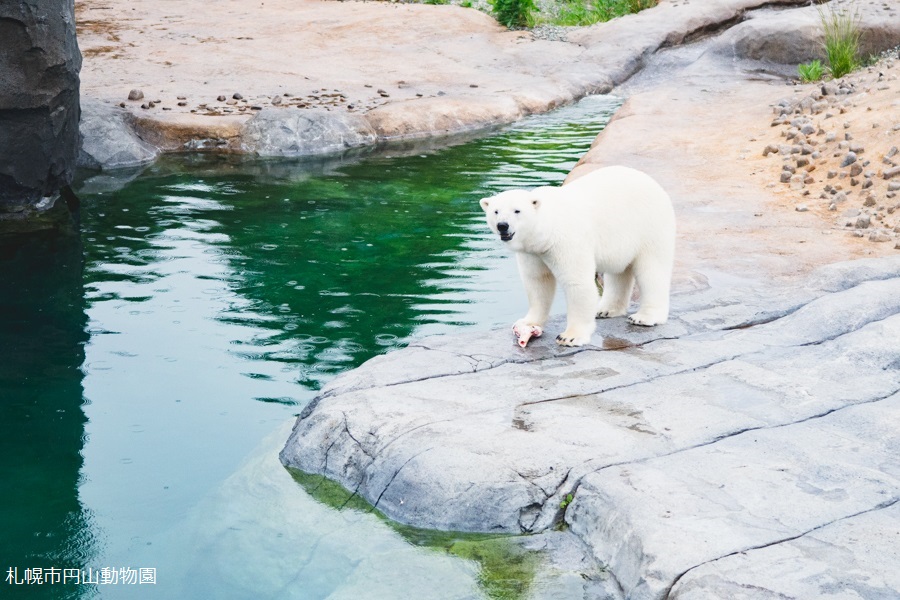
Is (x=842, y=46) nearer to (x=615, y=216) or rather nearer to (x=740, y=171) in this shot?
(x=740, y=171)

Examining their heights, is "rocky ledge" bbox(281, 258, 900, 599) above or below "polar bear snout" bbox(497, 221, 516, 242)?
below

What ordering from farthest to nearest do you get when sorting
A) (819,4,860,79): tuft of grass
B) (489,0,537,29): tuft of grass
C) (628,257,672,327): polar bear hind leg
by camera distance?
(489,0,537,29): tuft of grass → (819,4,860,79): tuft of grass → (628,257,672,327): polar bear hind leg

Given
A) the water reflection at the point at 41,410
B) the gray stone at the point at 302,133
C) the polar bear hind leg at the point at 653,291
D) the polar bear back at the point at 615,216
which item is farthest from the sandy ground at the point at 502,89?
the water reflection at the point at 41,410

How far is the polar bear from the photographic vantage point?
5.16 meters

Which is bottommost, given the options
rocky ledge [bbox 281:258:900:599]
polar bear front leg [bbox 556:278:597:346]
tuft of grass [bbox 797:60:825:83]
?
rocky ledge [bbox 281:258:900:599]

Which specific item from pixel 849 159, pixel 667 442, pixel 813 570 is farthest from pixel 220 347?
pixel 849 159

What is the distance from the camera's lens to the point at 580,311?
18.0ft

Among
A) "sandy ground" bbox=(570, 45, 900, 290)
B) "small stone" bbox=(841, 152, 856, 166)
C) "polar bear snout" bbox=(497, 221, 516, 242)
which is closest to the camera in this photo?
"polar bear snout" bbox=(497, 221, 516, 242)

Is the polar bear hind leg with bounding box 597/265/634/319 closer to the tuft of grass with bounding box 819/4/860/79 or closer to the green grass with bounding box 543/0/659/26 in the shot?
the tuft of grass with bounding box 819/4/860/79

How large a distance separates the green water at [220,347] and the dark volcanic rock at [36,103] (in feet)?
2.05

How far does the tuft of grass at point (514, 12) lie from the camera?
19.7 metres

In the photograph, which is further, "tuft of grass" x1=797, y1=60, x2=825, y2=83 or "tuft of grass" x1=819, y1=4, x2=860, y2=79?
"tuft of grass" x1=797, y1=60, x2=825, y2=83

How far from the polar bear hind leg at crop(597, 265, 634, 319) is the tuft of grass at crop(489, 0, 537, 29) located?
14.6 meters

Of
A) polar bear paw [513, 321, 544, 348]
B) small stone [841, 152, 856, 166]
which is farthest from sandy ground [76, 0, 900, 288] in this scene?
polar bear paw [513, 321, 544, 348]
